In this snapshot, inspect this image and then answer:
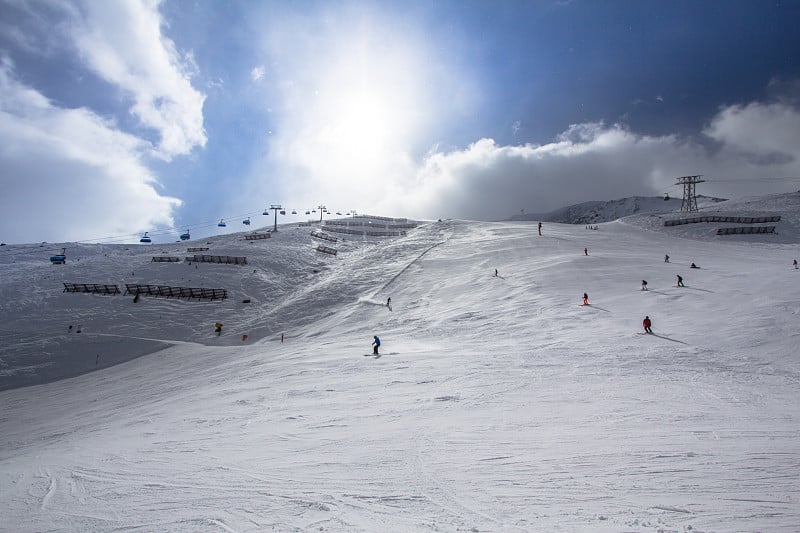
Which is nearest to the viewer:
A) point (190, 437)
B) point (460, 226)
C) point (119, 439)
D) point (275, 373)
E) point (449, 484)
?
point (449, 484)

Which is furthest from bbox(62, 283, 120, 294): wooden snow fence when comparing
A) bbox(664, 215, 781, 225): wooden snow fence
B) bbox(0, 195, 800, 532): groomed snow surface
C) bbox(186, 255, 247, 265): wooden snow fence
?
bbox(664, 215, 781, 225): wooden snow fence

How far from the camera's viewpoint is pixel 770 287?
22.6 metres

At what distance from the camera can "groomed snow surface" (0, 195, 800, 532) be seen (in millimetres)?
5895

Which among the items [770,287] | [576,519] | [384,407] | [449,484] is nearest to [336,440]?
[384,407]

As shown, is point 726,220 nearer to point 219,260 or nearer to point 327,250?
point 327,250

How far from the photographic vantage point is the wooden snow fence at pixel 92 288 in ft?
119

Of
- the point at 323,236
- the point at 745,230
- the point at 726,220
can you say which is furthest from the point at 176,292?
the point at 726,220

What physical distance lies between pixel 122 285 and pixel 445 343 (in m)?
35.2

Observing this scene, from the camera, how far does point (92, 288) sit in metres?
36.8

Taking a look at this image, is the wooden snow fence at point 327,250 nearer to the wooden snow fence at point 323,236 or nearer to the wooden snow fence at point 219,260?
the wooden snow fence at point 323,236

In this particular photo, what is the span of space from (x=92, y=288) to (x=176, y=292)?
826 cm

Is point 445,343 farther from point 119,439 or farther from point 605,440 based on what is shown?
point 119,439

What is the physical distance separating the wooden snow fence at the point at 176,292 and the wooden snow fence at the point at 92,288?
3.69 ft

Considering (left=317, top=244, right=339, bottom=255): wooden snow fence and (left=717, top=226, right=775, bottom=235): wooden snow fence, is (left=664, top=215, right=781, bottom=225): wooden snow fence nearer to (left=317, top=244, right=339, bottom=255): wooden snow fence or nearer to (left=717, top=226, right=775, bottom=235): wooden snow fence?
(left=717, top=226, right=775, bottom=235): wooden snow fence
